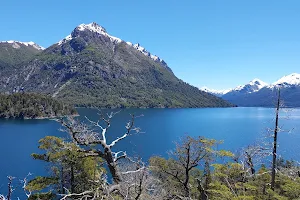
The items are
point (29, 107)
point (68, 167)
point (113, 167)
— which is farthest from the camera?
point (29, 107)

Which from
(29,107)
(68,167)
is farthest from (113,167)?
(29,107)

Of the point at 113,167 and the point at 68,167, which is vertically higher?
the point at 113,167

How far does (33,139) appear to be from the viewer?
328 feet

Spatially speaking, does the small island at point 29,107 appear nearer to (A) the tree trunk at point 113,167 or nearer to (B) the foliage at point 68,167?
(B) the foliage at point 68,167

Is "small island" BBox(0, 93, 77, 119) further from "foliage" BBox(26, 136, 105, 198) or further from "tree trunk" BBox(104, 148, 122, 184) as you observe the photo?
"tree trunk" BBox(104, 148, 122, 184)

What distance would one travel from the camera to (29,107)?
17225cm

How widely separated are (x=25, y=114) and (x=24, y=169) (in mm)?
116851

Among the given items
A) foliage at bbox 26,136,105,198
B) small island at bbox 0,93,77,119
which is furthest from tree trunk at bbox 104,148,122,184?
small island at bbox 0,93,77,119

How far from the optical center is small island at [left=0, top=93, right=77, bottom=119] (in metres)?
170

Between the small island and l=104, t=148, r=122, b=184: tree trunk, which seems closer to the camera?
l=104, t=148, r=122, b=184: tree trunk

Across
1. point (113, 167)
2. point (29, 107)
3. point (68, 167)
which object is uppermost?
point (113, 167)

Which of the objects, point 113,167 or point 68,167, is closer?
point 113,167

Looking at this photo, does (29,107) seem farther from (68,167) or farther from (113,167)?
(113,167)

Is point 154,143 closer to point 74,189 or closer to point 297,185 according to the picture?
point 74,189
